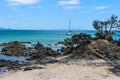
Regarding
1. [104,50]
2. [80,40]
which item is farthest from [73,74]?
[80,40]

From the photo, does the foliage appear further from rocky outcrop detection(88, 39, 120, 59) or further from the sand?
the sand

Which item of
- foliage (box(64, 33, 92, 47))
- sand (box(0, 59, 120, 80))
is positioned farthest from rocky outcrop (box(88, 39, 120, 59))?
sand (box(0, 59, 120, 80))

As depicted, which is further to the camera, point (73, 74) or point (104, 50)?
point (104, 50)

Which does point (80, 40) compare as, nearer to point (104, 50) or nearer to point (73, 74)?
point (104, 50)

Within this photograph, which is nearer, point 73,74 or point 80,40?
point 73,74

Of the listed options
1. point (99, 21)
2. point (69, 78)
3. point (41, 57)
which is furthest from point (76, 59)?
point (99, 21)

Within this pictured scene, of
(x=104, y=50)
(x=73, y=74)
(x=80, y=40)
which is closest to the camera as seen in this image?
(x=73, y=74)

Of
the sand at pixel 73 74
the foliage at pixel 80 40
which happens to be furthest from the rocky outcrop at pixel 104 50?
the sand at pixel 73 74

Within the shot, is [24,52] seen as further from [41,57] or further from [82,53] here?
[82,53]

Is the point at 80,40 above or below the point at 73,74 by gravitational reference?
above

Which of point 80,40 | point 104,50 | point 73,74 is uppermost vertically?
point 80,40

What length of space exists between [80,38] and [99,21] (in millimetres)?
11859

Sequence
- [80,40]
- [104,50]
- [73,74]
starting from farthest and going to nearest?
1. [80,40]
2. [104,50]
3. [73,74]

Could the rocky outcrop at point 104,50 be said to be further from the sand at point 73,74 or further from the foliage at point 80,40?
the sand at point 73,74
